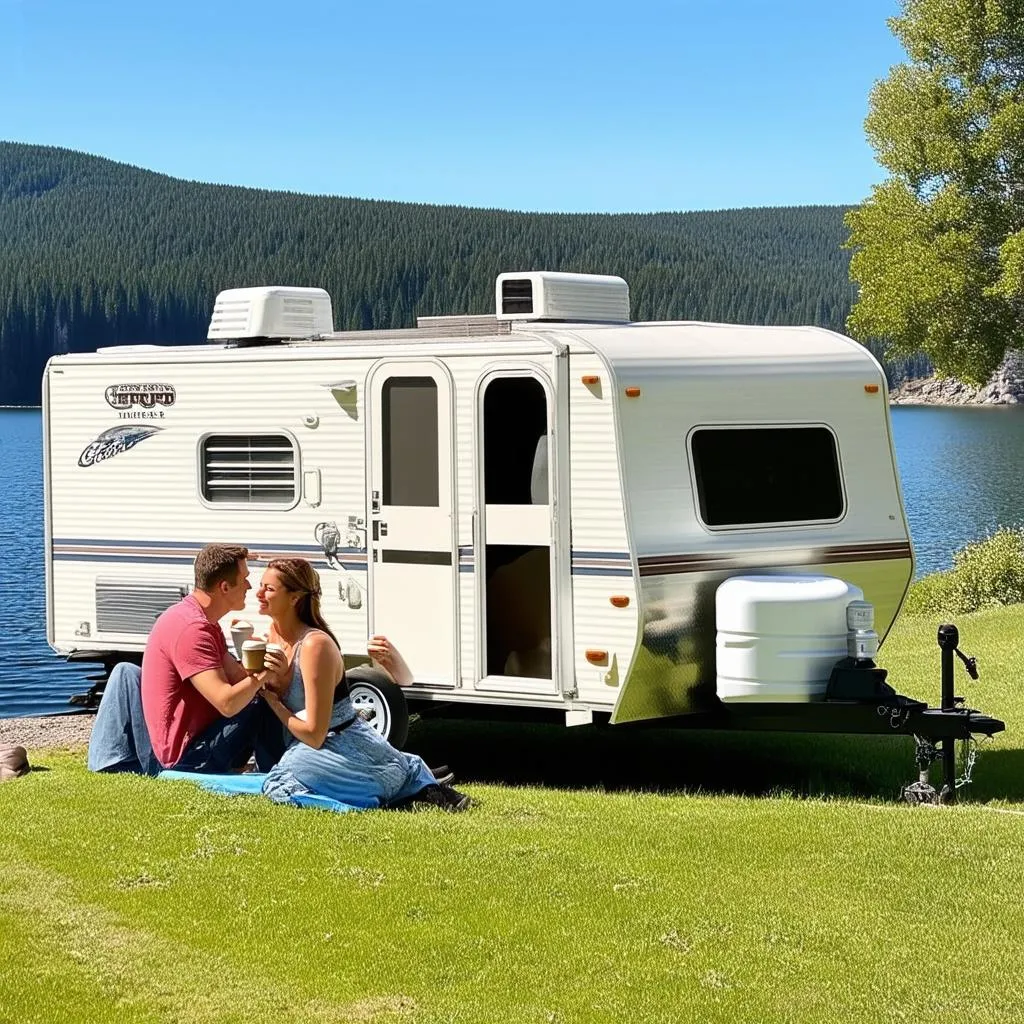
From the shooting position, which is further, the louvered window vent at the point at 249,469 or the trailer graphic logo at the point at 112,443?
the trailer graphic logo at the point at 112,443

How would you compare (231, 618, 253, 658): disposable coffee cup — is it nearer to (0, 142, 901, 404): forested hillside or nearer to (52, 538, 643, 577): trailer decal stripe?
(52, 538, 643, 577): trailer decal stripe

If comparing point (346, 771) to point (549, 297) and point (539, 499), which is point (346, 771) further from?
point (549, 297)

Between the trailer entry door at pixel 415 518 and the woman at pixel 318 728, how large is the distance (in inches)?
67.6

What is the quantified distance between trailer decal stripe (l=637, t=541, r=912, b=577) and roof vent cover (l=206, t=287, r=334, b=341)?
130 inches

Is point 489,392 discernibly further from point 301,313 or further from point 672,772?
point 672,772

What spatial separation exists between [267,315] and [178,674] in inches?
134

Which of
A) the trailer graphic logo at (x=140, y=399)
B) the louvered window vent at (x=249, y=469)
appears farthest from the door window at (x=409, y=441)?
the trailer graphic logo at (x=140, y=399)

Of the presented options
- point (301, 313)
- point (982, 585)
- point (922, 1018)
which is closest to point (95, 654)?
point (301, 313)

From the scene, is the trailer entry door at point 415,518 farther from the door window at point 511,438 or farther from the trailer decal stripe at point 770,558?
the trailer decal stripe at point 770,558

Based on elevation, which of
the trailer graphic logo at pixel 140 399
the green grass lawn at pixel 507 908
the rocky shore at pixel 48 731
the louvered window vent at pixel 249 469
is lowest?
the rocky shore at pixel 48 731

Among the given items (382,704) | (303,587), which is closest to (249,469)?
(382,704)

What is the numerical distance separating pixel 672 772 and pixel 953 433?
319 ft

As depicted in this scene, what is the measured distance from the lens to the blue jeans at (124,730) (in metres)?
8.72

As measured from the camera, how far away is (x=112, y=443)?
1118cm
